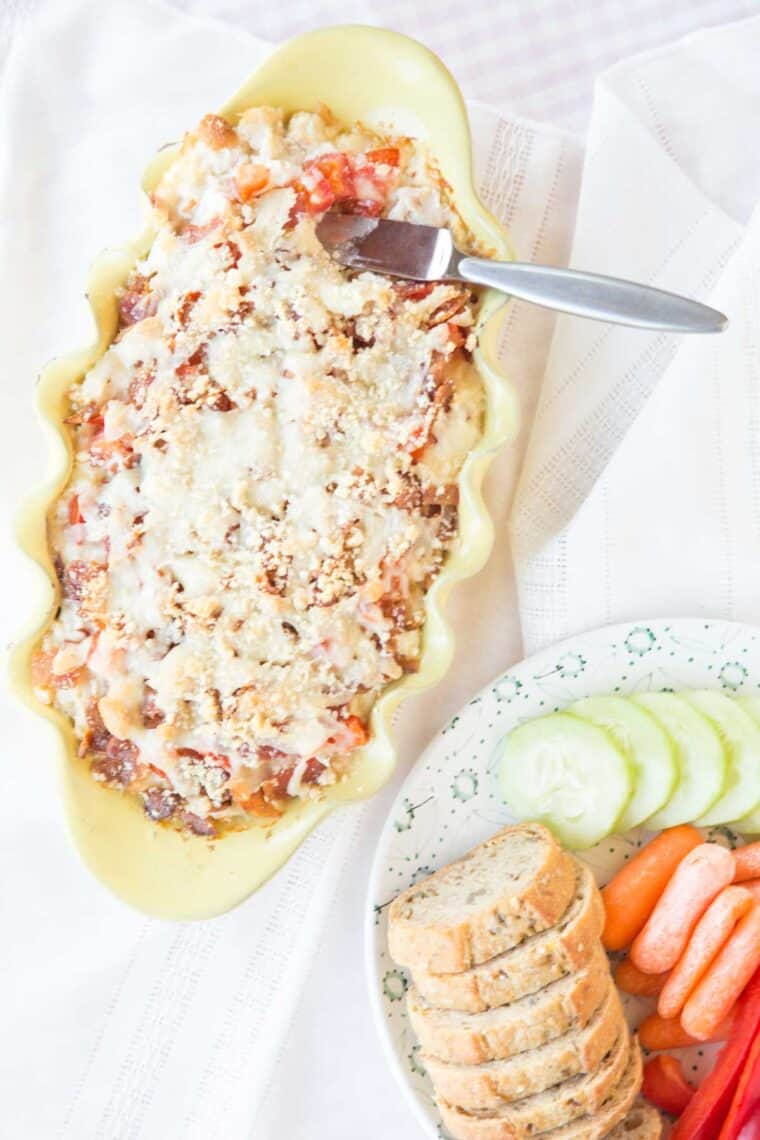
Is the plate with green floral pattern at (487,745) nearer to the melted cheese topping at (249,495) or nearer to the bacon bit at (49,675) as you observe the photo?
the melted cheese topping at (249,495)

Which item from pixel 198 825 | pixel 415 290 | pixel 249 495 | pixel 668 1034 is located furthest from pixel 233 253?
pixel 668 1034

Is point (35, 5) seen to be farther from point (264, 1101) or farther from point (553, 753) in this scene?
point (264, 1101)

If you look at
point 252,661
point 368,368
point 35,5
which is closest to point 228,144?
point 368,368

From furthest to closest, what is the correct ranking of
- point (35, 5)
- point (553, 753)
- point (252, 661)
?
point (35, 5)
point (553, 753)
point (252, 661)

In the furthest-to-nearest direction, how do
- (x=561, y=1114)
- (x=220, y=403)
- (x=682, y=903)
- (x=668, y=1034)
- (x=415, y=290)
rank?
(x=668, y=1034), (x=682, y=903), (x=561, y=1114), (x=415, y=290), (x=220, y=403)

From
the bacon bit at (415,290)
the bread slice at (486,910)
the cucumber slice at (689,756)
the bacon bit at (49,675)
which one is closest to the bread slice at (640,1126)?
the bread slice at (486,910)

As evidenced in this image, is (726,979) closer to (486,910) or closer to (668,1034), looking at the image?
(668,1034)

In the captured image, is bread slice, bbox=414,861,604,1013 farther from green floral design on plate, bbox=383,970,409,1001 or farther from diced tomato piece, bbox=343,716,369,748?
diced tomato piece, bbox=343,716,369,748
